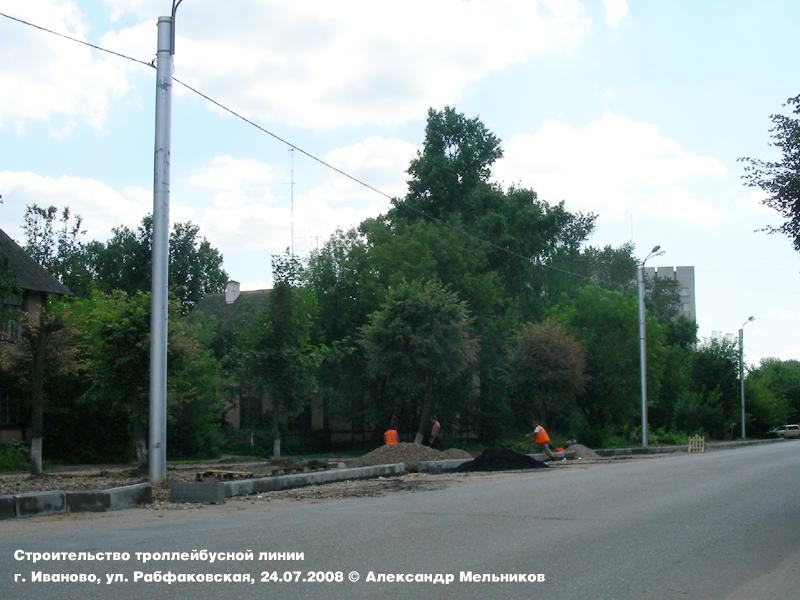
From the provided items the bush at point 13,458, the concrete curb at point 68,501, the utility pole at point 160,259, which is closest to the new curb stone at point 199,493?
the concrete curb at point 68,501

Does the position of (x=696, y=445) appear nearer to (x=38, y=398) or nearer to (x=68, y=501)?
(x=38, y=398)

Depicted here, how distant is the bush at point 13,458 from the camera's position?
2463 cm

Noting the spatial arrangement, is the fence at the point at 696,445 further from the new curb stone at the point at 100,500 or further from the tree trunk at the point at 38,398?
the new curb stone at the point at 100,500

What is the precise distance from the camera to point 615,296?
5131 cm

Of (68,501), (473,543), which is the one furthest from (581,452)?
(473,543)

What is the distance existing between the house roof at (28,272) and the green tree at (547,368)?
779 inches

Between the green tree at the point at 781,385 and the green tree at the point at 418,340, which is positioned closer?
Answer: the green tree at the point at 418,340

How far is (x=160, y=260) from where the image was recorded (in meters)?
16.4

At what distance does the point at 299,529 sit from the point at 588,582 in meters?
4.03

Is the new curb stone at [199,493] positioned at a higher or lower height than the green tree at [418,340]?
lower

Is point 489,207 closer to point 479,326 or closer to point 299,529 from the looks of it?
point 479,326

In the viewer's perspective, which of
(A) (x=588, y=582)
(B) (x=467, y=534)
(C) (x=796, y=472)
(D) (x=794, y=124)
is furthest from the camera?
(C) (x=796, y=472)

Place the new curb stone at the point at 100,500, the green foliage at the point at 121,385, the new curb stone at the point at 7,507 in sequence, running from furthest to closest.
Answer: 1. the green foliage at the point at 121,385
2. the new curb stone at the point at 100,500
3. the new curb stone at the point at 7,507

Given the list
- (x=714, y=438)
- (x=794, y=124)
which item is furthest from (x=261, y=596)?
(x=714, y=438)
